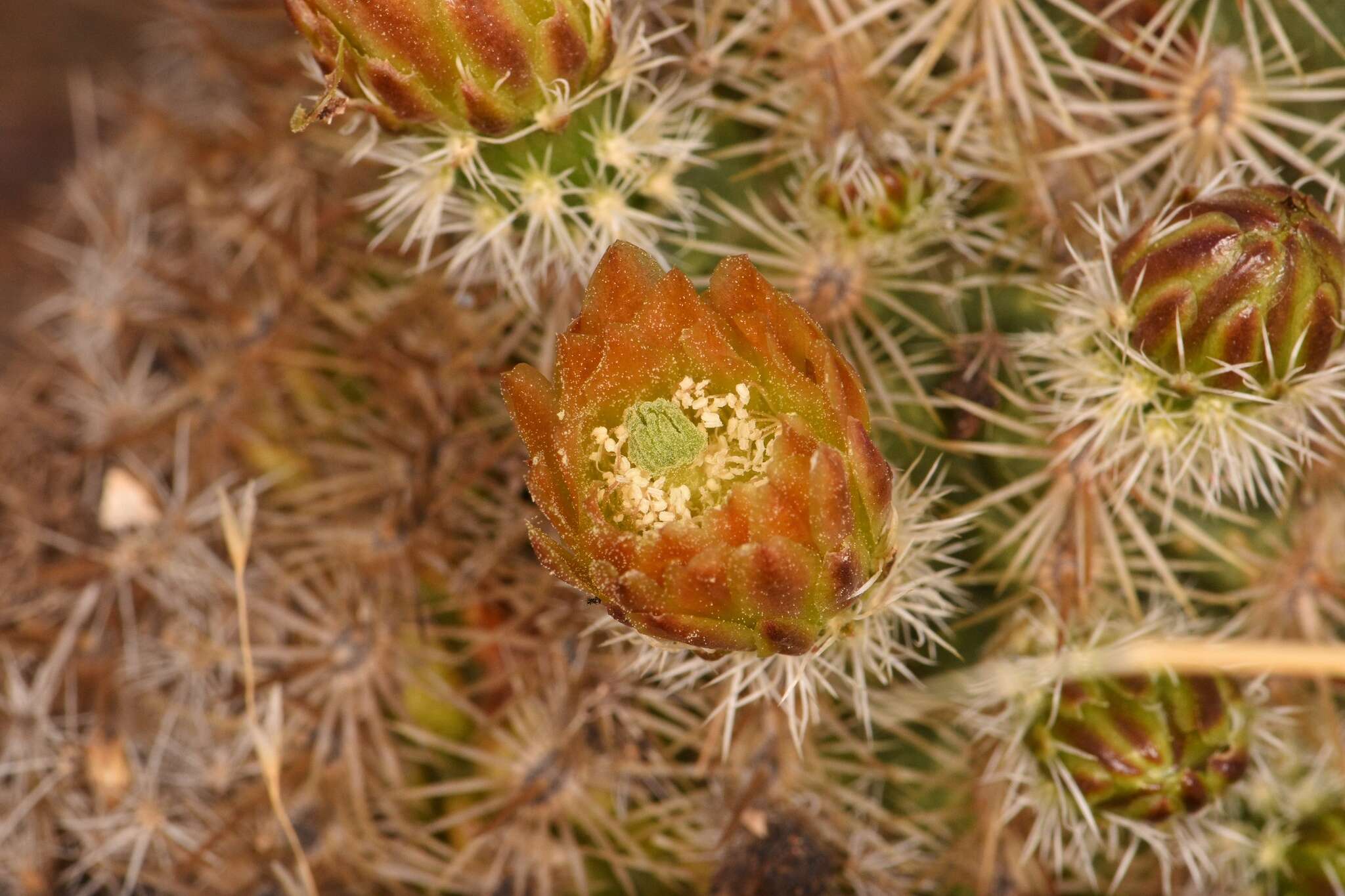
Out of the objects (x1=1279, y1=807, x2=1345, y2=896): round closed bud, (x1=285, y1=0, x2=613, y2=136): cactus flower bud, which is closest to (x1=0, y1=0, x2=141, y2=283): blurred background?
(x1=285, y1=0, x2=613, y2=136): cactus flower bud

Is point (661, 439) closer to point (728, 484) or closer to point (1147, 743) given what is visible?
point (728, 484)

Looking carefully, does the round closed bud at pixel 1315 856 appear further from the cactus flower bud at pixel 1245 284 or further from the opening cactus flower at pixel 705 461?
the opening cactus flower at pixel 705 461

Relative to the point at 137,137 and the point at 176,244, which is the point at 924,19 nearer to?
the point at 176,244

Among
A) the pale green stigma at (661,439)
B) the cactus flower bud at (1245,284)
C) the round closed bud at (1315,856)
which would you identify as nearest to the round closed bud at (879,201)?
the cactus flower bud at (1245,284)

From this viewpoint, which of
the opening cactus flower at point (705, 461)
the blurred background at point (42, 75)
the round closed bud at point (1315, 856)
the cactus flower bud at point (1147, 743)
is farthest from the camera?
the blurred background at point (42, 75)

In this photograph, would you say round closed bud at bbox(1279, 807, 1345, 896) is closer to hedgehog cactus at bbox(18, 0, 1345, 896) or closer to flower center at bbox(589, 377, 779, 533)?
hedgehog cactus at bbox(18, 0, 1345, 896)
